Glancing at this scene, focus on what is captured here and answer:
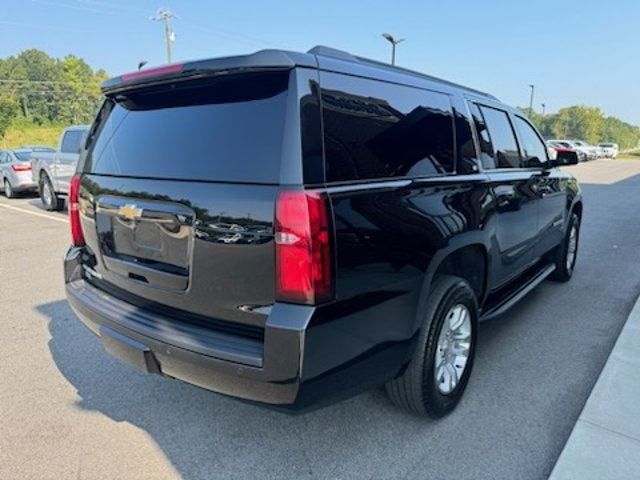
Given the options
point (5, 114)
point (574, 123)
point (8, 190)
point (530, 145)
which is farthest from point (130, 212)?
point (574, 123)

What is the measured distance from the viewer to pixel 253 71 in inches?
83.9

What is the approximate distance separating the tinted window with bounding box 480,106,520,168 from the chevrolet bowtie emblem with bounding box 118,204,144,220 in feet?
8.29

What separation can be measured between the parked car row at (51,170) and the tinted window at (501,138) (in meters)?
8.03

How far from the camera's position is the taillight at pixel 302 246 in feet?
6.44

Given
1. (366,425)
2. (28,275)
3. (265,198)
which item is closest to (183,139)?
(265,198)

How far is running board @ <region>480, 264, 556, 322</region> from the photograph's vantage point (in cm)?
355

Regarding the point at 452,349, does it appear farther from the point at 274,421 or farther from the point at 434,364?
the point at 274,421

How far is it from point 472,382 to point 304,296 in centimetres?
189

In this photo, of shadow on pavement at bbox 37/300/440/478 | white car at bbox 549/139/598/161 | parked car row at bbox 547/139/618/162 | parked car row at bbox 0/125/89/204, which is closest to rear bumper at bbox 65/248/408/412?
shadow on pavement at bbox 37/300/440/478

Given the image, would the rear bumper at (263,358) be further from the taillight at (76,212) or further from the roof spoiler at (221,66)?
the roof spoiler at (221,66)

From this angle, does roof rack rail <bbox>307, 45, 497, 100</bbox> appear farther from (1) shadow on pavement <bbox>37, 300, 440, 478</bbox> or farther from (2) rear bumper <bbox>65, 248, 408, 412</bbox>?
Answer: (1) shadow on pavement <bbox>37, 300, 440, 478</bbox>

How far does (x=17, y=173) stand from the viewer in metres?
13.9

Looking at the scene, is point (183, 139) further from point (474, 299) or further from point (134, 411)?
point (474, 299)

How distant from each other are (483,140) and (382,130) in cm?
140
